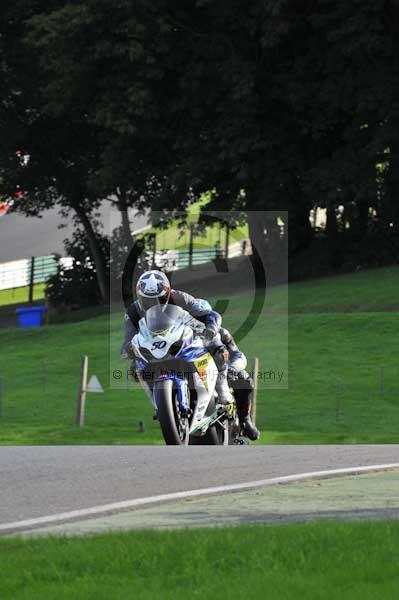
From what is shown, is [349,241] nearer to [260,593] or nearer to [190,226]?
[190,226]

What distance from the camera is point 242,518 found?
9727mm

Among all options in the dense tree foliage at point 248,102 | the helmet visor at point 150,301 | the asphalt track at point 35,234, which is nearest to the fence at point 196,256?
the asphalt track at point 35,234

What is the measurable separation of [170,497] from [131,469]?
6.49 ft

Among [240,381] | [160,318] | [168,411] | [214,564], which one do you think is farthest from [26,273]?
[214,564]

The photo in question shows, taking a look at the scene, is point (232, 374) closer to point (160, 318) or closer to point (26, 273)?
point (160, 318)

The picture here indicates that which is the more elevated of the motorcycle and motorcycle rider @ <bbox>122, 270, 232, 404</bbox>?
motorcycle rider @ <bbox>122, 270, 232, 404</bbox>

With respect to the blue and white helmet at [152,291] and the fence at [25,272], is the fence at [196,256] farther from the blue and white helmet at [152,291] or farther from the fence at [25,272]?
the blue and white helmet at [152,291]

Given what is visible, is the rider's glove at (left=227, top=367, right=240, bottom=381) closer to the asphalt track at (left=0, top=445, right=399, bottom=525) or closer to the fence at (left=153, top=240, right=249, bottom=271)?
the asphalt track at (left=0, top=445, right=399, bottom=525)

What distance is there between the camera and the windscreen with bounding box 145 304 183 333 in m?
15.6

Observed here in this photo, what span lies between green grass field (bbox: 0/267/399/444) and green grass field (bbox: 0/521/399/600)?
12428 millimetres

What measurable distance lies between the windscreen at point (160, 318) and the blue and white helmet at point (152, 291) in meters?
0.08

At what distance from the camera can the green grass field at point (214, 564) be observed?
730cm

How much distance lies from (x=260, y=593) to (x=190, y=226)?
147ft

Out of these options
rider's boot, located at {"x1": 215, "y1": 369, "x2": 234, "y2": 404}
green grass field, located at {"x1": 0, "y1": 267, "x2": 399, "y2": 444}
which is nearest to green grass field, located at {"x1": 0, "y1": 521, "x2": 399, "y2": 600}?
rider's boot, located at {"x1": 215, "y1": 369, "x2": 234, "y2": 404}
